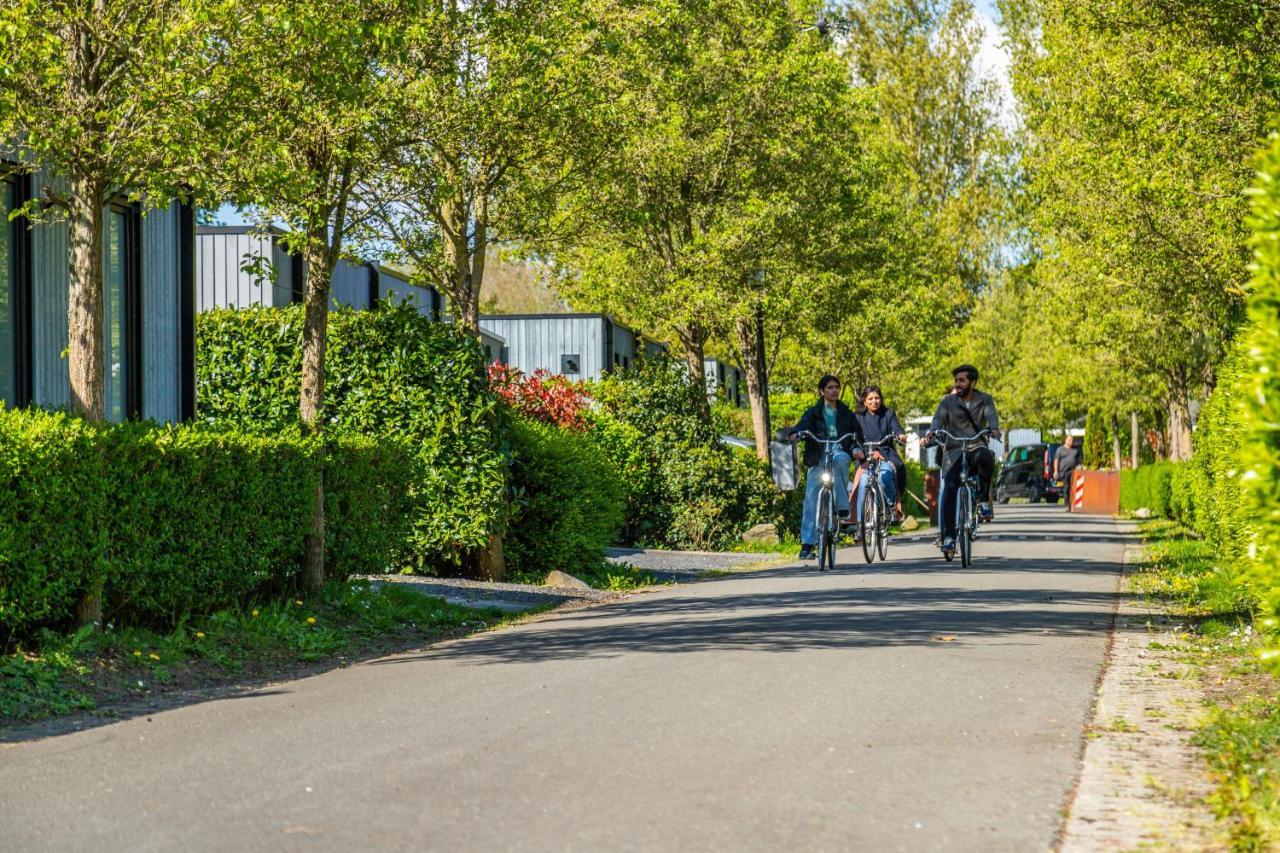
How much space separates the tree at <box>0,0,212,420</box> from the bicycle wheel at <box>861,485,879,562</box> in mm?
9351

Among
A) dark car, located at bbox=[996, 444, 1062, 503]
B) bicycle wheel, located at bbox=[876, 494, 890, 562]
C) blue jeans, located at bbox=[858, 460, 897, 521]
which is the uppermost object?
blue jeans, located at bbox=[858, 460, 897, 521]

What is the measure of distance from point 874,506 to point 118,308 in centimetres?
795

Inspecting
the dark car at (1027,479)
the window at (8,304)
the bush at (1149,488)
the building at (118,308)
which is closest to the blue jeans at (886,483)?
the building at (118,308)

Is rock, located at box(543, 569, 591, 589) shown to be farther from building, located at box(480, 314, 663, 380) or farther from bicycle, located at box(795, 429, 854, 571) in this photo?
building, located at box(480, 314, 663, 380)

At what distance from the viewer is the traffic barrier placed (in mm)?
44594

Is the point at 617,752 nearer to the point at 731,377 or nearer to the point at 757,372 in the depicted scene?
the point at 757,372

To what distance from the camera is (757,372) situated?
1241 inches

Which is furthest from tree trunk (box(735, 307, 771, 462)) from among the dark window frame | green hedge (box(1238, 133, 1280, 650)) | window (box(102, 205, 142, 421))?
green hedge (box(1238, 133, 1280, 650))

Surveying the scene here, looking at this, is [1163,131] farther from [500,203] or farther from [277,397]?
[277,397]

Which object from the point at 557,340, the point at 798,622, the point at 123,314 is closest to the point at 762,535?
the point at 123,314

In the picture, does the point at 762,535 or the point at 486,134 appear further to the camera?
the point at 762,535

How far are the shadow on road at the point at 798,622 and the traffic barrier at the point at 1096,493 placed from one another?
102 feet

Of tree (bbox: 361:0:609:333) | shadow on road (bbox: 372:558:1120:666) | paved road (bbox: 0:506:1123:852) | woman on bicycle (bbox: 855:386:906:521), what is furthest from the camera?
woman on bicycle (bbox: 855:386:906:521)

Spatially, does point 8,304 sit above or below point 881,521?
above
